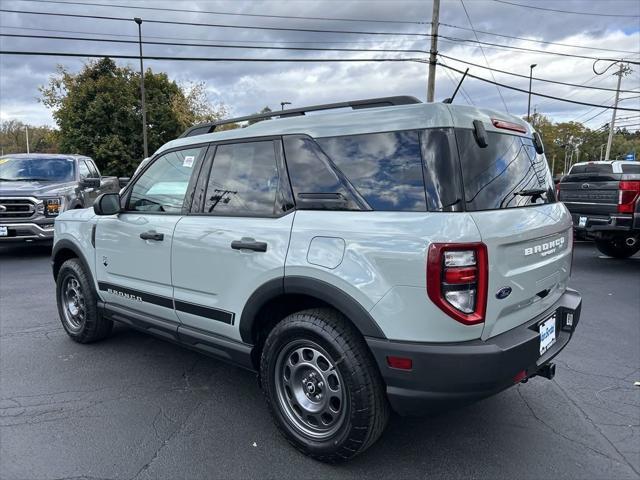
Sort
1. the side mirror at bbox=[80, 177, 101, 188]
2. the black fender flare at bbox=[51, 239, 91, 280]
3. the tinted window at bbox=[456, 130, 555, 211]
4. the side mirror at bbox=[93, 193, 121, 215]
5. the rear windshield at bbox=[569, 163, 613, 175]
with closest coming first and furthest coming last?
the tinted window at bbox=[456, 130, 555, 211] < the side mirror at bbox=[93, 193, 121, 215] < the black fender flare at bbox=[51, 239, 91, 280] < the side mirror at bbox=[80, 177, 101, 188] < the rear windshield at bbox=[569, 163, 613, 175]

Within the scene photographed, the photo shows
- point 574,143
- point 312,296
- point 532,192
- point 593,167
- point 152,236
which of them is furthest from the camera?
point 574,143

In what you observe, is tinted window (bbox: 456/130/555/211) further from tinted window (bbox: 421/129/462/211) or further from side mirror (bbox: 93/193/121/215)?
side mirror (bbox: 93/193/121/215)

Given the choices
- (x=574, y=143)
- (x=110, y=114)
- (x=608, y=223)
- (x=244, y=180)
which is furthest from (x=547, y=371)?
(x=574, y=143)

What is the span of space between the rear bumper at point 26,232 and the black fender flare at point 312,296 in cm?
741

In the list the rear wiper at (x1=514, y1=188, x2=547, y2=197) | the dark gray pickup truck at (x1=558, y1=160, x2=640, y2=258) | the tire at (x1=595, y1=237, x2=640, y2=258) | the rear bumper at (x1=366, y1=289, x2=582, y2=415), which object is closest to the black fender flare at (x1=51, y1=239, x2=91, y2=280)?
the rear bumper at (x1=366, y1=289, x2=582, y2=415)

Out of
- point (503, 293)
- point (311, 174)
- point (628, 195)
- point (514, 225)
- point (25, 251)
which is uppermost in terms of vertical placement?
point (311, 174)

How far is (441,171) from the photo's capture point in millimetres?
2260

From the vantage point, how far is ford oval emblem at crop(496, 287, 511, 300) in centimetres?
227

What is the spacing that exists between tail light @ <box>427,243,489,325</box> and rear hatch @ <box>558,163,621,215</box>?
7199 mm

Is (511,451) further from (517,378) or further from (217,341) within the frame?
(217,341)

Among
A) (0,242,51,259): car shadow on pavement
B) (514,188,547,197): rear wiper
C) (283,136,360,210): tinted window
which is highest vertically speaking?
(283,136,360,210): tinted window

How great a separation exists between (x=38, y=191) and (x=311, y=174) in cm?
806

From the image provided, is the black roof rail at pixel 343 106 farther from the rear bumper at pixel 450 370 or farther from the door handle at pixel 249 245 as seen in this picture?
the rear bumper at pixel 450 370

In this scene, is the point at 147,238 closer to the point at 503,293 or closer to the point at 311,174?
the point at 311,174
